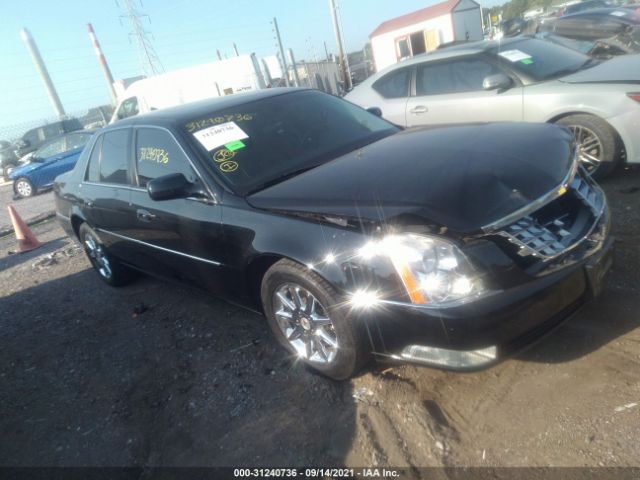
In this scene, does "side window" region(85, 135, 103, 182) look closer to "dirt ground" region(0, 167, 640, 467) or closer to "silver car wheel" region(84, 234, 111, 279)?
"silver car wheel" region(84, 234, 111, 279)

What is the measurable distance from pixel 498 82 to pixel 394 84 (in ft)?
4.92

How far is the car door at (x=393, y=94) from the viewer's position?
5789mm

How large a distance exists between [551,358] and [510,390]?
1.06ft

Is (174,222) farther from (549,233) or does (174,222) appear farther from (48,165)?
(48,165)

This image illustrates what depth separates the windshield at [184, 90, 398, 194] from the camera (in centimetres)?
289

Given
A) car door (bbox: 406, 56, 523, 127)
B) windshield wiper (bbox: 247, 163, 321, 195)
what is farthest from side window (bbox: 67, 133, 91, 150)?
windshield wiper (bbox: 247, 163, 321, 195)

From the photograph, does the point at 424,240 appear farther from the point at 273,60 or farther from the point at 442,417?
the point at 273,60

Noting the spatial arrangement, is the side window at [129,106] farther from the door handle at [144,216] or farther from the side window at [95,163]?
the door handle at [144,216]

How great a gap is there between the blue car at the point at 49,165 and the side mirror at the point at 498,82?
12.2m

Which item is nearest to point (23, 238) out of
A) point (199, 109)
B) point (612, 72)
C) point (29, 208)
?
point (29, 208)

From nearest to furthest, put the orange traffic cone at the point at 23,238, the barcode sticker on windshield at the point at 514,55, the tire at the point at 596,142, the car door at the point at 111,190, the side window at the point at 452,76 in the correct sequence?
the car door at the point at 111,190 < the tire at the point at 596,142 < the barcode sticker on windshield at the point at 514,55 < the side window at the point at 452,76 < the orange traffic cone at the point at 23,238

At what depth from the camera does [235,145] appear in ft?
9.90

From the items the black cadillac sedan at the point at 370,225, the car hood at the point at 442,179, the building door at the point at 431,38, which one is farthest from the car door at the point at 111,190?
the building door at the point at 431,38

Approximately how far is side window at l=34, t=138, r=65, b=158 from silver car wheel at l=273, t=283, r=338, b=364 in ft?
45.1
